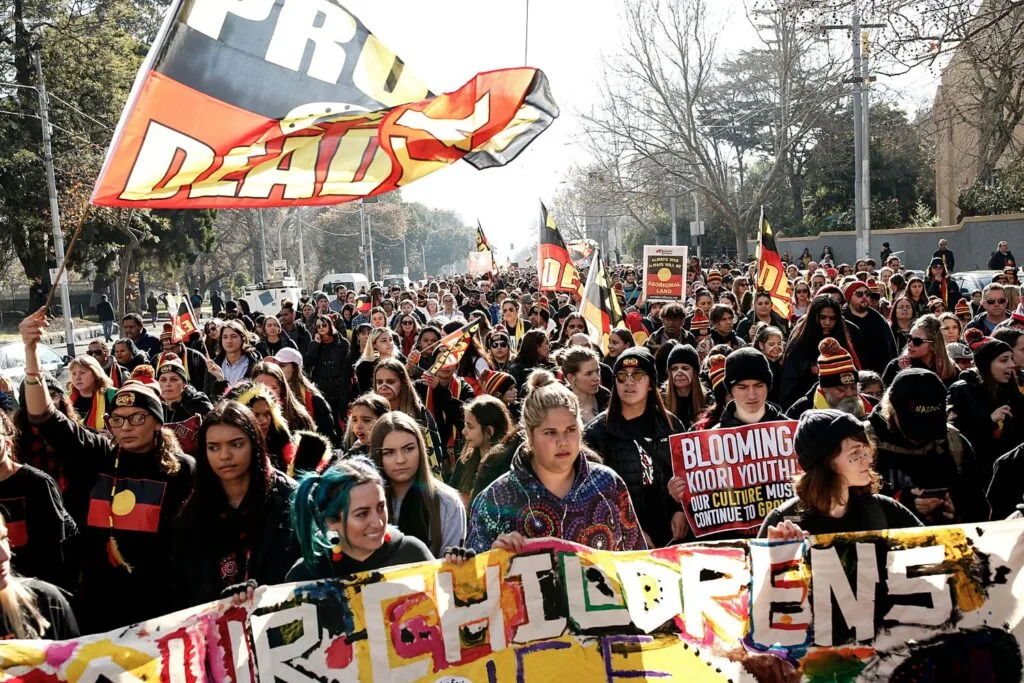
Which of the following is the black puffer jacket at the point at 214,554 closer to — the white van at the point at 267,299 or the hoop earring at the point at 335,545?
the hoop earring at the point at 335,545

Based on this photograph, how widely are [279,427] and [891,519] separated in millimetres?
3462

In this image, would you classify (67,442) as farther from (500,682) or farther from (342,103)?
(500,682)

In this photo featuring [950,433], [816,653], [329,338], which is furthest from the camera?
[329,338]

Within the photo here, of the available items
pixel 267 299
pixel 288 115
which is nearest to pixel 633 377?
pixel 288 115

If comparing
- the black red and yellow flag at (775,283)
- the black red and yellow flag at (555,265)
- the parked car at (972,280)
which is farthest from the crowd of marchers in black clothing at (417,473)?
the parked car at (972,280)

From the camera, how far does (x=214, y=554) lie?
4.10 m

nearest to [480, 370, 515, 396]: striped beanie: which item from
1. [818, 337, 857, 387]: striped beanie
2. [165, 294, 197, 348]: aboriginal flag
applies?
[818, 337, 857, 387]: striped beanie

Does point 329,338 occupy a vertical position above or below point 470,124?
below

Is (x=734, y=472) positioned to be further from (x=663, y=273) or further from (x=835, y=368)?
(x=663, y=273)

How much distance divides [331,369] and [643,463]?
21.6 ft

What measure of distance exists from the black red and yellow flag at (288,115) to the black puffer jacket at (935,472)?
233 cm

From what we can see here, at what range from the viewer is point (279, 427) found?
5.97 meters

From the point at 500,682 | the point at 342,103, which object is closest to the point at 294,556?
the point at 500,682

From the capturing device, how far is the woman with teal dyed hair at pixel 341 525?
3.65 m
